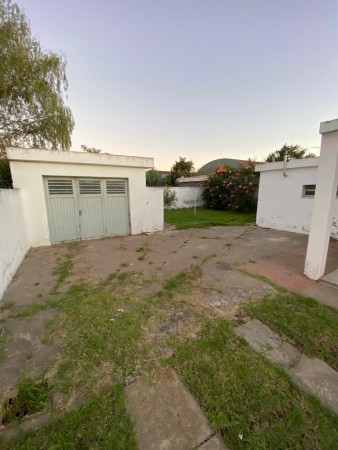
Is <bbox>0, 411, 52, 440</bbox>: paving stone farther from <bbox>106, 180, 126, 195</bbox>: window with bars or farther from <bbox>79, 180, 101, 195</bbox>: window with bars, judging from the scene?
<bbox>106, 180, 126, 195</bbox>: window with bars

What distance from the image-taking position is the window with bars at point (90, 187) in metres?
6.65

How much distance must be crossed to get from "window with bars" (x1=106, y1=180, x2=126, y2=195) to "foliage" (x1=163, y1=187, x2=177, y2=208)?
8.54 metres

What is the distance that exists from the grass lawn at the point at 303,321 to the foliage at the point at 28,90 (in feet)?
32.1

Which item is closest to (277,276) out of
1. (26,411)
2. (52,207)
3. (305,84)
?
(26,411)

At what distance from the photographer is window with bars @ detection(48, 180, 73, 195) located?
6.21 metres

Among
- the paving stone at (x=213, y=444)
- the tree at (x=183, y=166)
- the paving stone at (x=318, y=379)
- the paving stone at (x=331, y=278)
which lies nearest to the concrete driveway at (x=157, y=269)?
the paving stone at (x=331, y=278)

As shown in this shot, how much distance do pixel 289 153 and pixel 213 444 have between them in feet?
79.2

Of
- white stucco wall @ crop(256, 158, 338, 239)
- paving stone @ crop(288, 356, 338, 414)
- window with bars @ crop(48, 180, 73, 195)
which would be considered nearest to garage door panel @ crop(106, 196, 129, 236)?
window with bars @ crop(48, 180, 73, 195)

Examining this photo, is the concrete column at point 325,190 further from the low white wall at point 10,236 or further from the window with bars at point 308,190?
the low white wall at point 10,236

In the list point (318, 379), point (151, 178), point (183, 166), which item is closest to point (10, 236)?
point (318, 379)

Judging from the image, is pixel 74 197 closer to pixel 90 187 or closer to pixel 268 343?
pixel 90 187

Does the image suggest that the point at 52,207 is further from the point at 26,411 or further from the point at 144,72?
the point at 144,72

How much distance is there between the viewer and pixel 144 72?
7.71 m

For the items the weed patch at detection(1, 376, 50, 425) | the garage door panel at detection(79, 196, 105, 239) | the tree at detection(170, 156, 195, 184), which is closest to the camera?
the weed patch at detection(1, 376, 50, 425)
